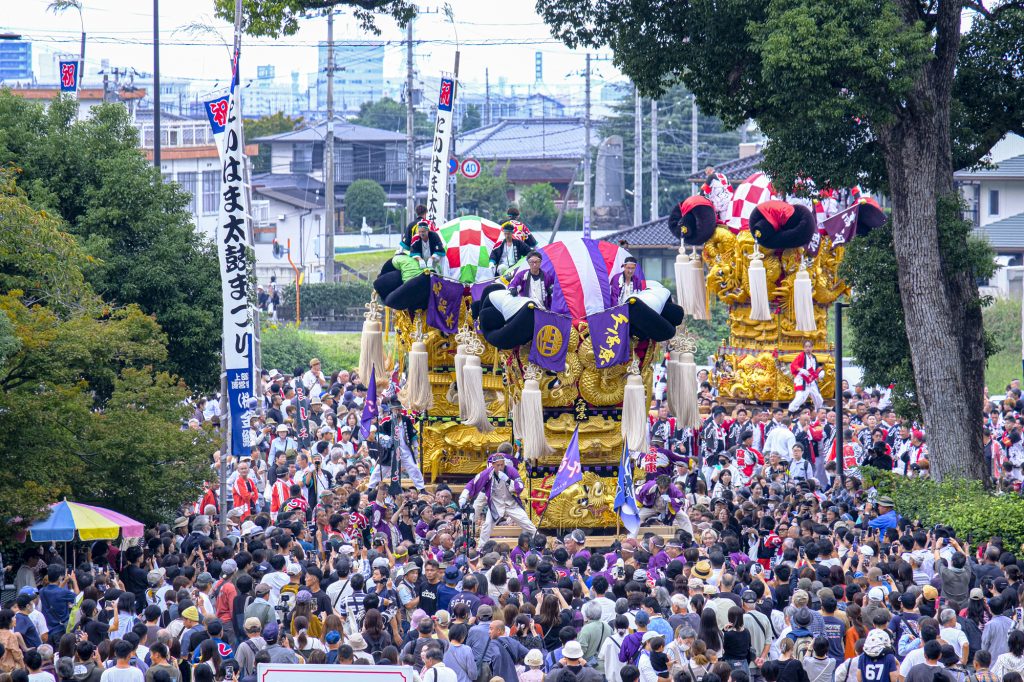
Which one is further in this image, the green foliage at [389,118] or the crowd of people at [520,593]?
the green foliage at [389,118]

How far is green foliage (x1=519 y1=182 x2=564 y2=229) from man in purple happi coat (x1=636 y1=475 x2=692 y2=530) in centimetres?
3630

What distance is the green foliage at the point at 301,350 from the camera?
3212 centimetres

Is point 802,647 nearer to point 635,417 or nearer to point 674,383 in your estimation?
point 635,417

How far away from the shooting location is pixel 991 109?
57.1ft

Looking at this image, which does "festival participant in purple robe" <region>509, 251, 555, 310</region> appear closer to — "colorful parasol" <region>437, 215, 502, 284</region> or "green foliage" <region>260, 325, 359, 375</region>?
"colorful parasol" <region>437, 215, 502, 284</region>

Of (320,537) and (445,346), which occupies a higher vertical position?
(445,346)

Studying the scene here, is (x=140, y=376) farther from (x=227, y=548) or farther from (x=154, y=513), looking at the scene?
(x=227, y=548)

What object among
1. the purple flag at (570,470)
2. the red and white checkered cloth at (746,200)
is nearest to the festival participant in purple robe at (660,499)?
the purple flag at (570,470)

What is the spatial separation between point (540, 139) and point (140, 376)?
1750 inches

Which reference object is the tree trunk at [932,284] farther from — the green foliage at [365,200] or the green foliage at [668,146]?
the green foliage at [365,200]

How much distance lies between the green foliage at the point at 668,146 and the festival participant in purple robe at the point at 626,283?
Result: 124ft

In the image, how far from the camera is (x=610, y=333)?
15.5 meters

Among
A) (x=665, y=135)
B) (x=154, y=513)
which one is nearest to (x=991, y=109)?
(x=154, y=513)

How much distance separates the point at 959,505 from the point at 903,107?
4.37 meters
